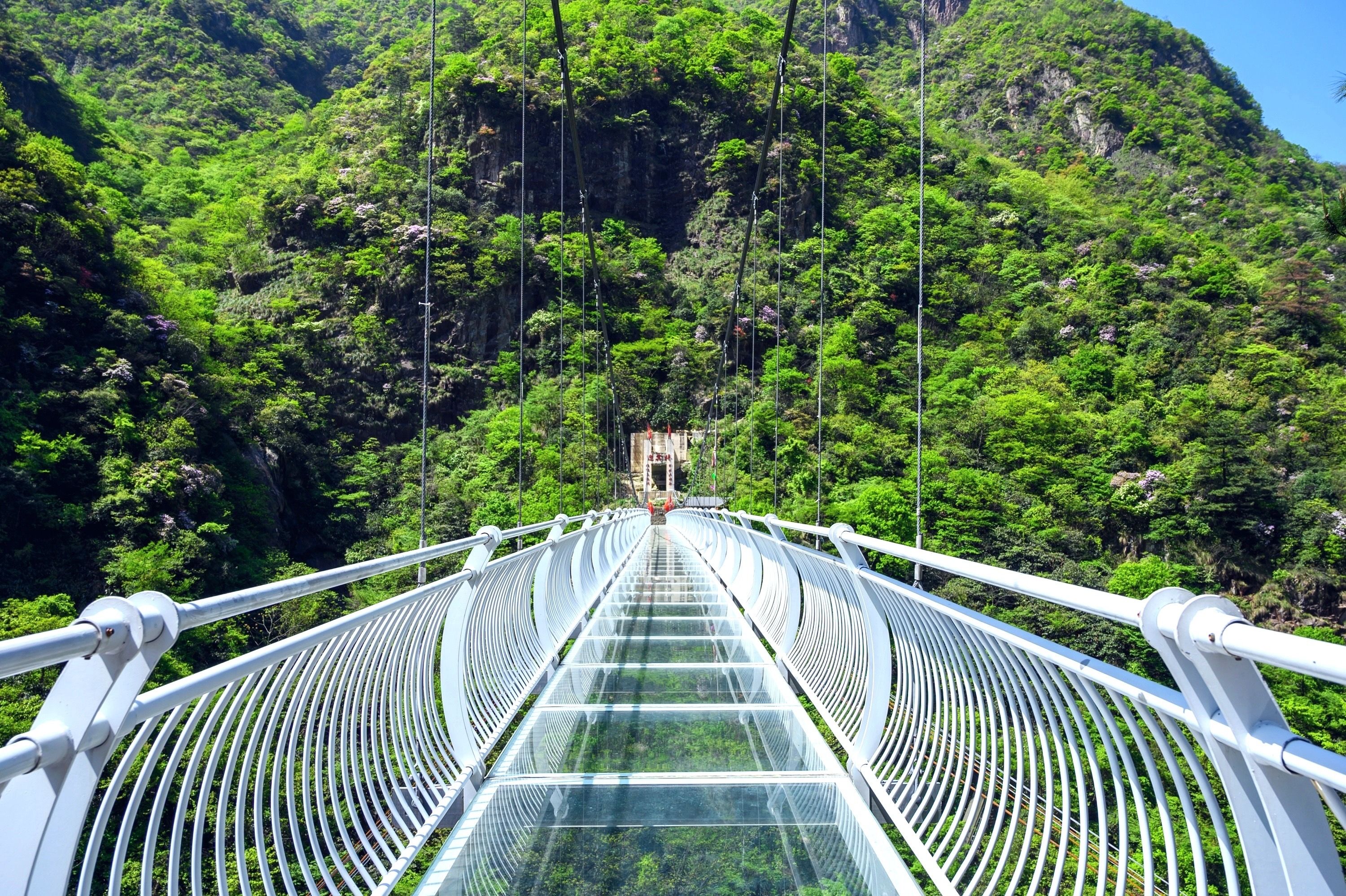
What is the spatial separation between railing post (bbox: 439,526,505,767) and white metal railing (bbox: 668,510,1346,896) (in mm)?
1281

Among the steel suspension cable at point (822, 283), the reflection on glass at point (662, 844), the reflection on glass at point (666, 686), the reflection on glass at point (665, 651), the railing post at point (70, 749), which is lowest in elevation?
the reflection on glass at point (665, 651)

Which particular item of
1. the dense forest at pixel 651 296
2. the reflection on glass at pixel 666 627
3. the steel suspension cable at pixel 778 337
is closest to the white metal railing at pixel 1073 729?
the reflection on glass at pixel 666 627

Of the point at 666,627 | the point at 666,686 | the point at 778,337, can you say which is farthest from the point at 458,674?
the point at 778,337

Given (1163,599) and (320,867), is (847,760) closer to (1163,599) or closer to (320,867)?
(320,867)

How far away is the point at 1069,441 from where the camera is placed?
Result: 117 feet

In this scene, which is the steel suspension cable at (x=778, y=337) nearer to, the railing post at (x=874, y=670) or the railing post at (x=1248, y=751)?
the railing post at (x=874, y=670)

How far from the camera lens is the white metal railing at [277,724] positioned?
86cm

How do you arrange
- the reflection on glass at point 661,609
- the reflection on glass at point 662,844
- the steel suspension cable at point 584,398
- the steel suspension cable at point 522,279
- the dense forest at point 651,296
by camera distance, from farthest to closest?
the steel suspension cable at point 584,398, the dense forest at point 651,296, the steel suspension cable at point 522,279, the reflection on glass at point 661,609, the reflection on glass at point 662,844

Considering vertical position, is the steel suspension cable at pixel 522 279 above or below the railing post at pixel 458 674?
above

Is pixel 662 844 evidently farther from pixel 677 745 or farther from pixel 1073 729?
pixel 1073 729

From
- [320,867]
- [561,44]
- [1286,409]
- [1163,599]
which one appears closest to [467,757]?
[320,867]

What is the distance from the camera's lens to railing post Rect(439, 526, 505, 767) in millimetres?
2695

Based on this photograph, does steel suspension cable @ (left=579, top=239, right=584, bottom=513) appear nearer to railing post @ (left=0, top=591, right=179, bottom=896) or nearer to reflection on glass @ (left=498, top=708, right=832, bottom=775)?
reflection on glass @ (left=498, top=708, right=832, bottom=775)

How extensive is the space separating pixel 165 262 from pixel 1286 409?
56.1 meters
